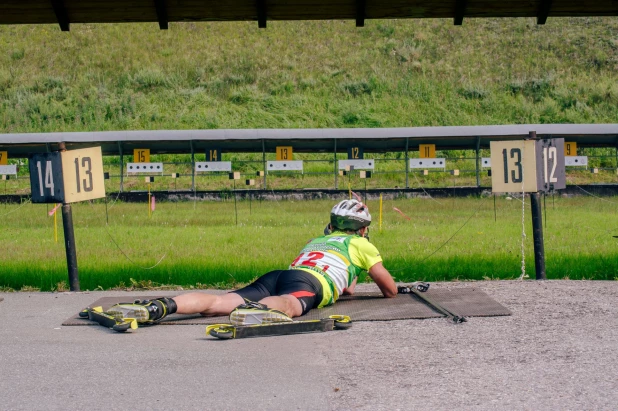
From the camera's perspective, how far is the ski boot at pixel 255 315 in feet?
20.9

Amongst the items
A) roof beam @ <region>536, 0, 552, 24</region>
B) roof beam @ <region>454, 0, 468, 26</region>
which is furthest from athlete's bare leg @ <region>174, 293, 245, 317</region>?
roof beam @ <region>536, 0, 552, 24</region>

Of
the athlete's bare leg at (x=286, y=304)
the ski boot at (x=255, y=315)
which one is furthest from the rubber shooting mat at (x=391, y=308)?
the ski boot at (x=255, y=315)

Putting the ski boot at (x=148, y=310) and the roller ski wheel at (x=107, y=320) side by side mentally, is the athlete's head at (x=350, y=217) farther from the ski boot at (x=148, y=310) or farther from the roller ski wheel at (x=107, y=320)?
the roller ski wheel at (x=107, y=320)

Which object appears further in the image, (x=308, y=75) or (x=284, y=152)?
(x=308, y=75)

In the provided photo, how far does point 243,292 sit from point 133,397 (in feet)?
7.99

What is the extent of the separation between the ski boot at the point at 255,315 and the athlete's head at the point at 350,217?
1.65m

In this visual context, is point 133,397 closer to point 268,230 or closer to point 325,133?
point 268,230

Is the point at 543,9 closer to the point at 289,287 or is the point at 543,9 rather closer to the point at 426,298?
the point at 426,298

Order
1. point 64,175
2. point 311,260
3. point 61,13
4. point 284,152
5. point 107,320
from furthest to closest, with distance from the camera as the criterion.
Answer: point 284,152
point 61,13
point 64,175
point 311,260
point 107,320

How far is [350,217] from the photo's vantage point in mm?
7812

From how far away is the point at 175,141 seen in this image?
33.0 m

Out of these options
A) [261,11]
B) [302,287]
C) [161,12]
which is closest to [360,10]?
[261,11]

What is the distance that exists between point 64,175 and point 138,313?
3.08 meters

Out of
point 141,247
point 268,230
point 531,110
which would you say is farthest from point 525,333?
point 531,110
